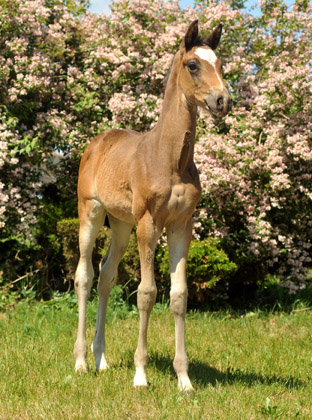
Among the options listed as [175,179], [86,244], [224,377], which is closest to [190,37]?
[175,179]

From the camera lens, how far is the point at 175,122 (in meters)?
4.71

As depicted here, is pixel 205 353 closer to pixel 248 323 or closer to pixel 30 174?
pixel 248 323

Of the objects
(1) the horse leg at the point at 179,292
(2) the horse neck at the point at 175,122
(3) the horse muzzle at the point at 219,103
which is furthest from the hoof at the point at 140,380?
(3) the horse muzzle at the point at 219,103

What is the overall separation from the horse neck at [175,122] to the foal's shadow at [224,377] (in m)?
1.93

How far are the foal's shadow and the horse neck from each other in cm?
193

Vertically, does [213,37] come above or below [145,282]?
above

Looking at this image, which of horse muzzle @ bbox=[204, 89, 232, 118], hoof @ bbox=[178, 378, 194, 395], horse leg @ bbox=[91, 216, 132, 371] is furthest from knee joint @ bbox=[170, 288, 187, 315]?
horse muzzle @ bbox=[204, 89, 232, 118]

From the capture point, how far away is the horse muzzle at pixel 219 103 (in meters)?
4.15

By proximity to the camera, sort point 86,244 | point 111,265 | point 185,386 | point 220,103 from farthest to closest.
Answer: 1. point 111,265
2. point 86,244
3. point 185,386
4. point 220,103

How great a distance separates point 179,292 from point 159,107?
4647 millimetres

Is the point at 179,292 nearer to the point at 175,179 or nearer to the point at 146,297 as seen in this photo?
the point at 146,297

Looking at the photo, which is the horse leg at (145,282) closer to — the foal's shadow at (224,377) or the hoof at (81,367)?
the foal's shadow at (224,377)

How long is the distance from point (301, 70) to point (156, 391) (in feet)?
17.8

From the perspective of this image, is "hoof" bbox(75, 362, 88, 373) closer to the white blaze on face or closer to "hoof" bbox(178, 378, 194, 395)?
"hoof" bbox(178, 378, 194, 395)
